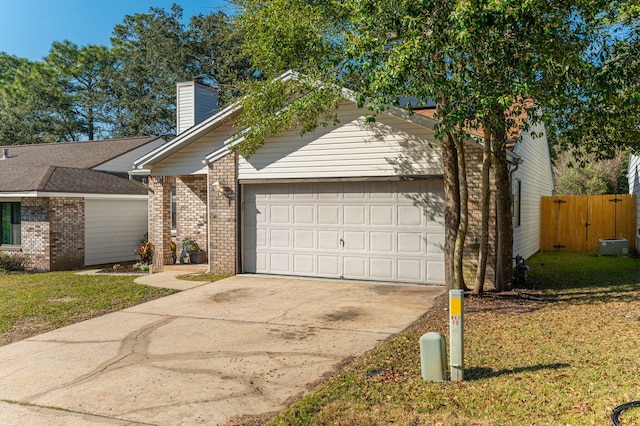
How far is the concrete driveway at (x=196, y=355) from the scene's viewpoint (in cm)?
517

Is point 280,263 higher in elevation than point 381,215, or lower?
lower

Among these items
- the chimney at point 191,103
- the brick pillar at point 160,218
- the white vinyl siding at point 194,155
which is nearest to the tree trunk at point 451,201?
the white vinyl siding at point 194,155

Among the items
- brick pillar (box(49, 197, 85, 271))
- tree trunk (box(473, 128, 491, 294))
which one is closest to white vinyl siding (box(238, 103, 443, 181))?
tree trunk (box(473, 128, 491, 294))

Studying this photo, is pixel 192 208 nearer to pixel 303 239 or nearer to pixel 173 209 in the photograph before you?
pixel 173 209

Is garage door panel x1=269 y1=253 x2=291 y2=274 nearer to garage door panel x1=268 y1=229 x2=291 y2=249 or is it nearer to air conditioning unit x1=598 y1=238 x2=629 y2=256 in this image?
garage door panel x1=268 y1=229 x2=291 y2=249

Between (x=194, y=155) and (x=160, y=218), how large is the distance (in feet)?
7.40

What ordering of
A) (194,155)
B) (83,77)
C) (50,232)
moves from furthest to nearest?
(83,77) < (50,232) < (194,155)

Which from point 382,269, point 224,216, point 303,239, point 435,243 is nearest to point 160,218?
point 224,216

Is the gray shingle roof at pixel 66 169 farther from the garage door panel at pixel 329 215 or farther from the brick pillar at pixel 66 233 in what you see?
the garage door panel at pixel 329 215

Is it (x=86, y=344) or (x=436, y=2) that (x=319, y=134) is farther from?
(x=86, y=344)

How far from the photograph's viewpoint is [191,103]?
55.6ft

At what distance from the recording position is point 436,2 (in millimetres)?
7547

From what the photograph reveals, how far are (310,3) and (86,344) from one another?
7.29m

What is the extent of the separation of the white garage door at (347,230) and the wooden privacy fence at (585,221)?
37.1 feet
